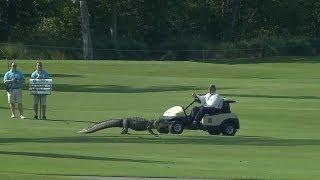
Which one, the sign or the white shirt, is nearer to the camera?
the white shirt

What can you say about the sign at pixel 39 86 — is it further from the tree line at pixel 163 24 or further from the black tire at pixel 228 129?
the tree line at pixel 163 24

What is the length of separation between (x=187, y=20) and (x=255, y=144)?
228 ft

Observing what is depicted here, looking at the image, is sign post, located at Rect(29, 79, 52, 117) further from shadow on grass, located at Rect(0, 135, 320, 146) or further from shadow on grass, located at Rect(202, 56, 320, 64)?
shadow on grass, located at Rect(202, 56, 320, 64)

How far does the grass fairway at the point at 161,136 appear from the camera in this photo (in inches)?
738

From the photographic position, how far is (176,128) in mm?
28172

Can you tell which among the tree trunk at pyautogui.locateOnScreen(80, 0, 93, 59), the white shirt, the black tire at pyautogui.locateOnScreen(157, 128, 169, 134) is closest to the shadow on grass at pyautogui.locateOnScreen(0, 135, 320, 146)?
the black tire at pyautogui.locateOnScreen(157, 128, 169, 134)

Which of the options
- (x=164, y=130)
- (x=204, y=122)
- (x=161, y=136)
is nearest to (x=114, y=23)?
(x=164, y=130)

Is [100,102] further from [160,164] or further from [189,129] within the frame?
[160,164]

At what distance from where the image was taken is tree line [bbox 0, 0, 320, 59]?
8100cm

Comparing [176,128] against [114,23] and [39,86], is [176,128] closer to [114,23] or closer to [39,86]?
[39,86]

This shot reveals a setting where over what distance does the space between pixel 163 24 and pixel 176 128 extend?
6217 centimetres

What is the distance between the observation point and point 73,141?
81.1 feet

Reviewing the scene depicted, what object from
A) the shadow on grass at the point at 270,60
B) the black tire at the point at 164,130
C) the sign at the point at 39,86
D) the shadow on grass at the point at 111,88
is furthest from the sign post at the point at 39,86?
the shadow on grass at the point at 270,60

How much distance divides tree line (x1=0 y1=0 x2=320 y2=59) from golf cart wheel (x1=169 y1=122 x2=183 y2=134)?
4743 cm
